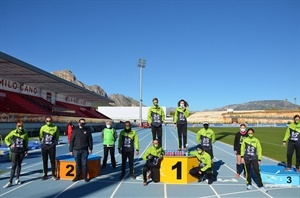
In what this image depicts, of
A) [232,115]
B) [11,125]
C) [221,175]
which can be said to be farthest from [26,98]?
[232,115]

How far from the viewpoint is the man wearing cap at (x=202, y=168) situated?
875 centimetres

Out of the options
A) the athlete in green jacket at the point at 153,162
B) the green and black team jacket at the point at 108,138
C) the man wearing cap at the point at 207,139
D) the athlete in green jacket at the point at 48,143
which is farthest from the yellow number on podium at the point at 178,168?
the athlete in green jacket at the point at 48,143

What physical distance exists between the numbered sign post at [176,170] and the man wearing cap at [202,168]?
17cm

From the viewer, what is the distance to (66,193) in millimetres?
7340

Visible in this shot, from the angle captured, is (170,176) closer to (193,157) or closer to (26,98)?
(193,157)

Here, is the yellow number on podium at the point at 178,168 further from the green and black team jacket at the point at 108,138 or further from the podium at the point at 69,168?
the green and black team jacket at the point at 108,138

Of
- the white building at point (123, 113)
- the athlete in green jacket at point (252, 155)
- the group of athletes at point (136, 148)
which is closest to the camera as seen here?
the athlete in green jacket at point (252, 155)

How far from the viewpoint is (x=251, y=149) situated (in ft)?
26.2

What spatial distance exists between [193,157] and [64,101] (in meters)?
40.8

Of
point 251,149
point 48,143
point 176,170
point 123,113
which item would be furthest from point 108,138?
point 123,113

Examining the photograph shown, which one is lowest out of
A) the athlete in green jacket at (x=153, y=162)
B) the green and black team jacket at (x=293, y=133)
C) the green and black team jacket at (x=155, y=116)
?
the athlete in green jacket at (x=153, y=162)

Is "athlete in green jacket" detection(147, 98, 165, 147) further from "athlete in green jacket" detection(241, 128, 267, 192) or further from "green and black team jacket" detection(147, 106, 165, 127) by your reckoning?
"athlete in green jacket" detection(241, 128, 267, 192)

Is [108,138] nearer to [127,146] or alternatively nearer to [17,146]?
[127,146]

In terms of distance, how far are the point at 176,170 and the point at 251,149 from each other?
2192mm
